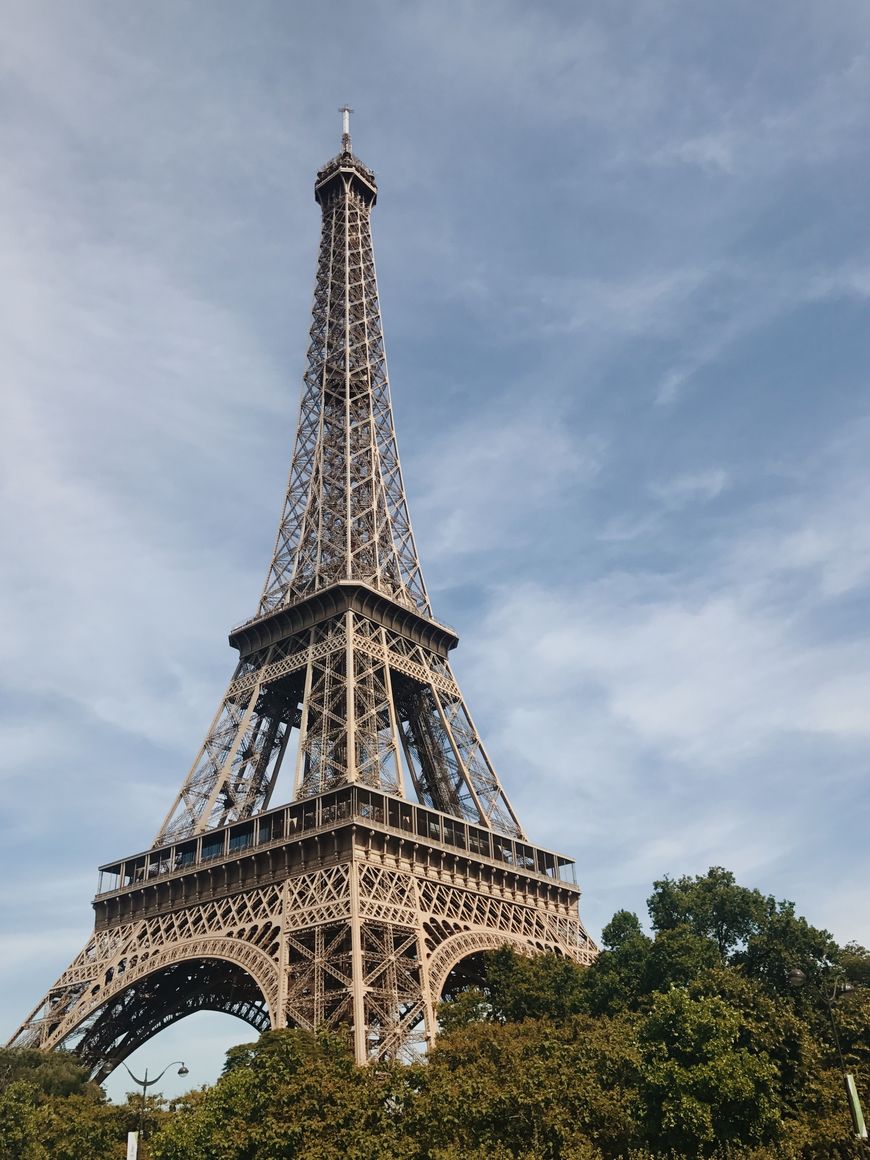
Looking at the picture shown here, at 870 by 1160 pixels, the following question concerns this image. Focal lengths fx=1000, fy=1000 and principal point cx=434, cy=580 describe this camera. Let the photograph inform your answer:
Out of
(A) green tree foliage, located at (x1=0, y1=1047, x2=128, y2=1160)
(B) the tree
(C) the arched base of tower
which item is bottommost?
(B) the tree

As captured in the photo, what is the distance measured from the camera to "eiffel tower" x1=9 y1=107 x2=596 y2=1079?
40625 mm

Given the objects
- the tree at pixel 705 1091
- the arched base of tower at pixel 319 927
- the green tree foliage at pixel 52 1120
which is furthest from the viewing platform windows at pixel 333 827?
the tree at pixel 705 1091

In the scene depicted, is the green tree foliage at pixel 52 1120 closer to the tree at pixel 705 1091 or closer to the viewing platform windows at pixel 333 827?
the viewing platform windows at pixel 333 827

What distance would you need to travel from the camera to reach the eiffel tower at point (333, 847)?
40625 mm

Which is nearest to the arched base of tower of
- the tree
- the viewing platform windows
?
the viewing platform windows

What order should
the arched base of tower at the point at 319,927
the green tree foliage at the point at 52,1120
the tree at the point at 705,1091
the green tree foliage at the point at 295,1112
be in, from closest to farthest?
the tree at the point at 705,1091, the green tree foliage at the point at 295,1112, the green tree foliage at the point at 52,1120, the arched base of tower at the point at 319,927

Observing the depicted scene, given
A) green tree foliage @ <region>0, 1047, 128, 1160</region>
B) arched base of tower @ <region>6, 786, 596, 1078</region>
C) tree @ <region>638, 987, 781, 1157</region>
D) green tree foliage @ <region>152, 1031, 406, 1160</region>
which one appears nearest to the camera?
tree @ <region>638, 987, 781, 1157</region>

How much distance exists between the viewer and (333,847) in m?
43.3

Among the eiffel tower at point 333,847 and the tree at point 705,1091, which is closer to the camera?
the tree at point 705,1091

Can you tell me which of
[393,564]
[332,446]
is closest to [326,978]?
[393,564]

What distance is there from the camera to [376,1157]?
85.6 ft

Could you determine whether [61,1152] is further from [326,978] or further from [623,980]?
[623,980]

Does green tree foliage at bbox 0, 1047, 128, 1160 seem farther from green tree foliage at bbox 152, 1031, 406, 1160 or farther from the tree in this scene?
the tree

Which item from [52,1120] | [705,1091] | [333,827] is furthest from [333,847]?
[705,1091]
